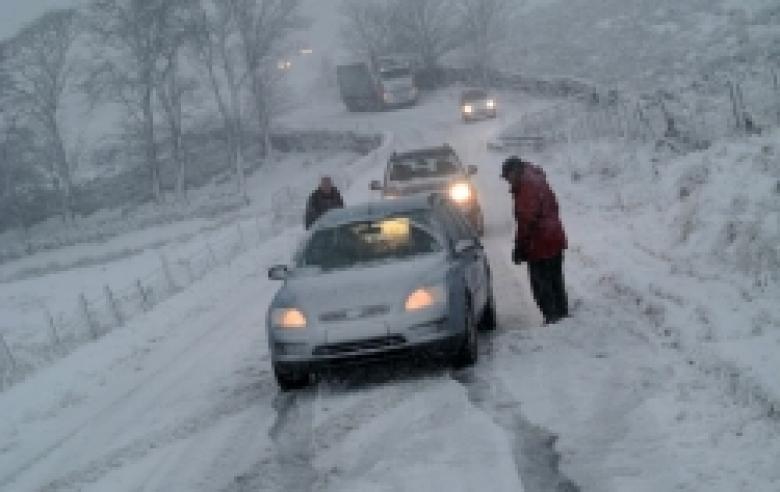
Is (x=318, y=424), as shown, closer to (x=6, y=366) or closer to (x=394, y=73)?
(x=6, y=366)

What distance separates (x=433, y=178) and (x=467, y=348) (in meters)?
9.86

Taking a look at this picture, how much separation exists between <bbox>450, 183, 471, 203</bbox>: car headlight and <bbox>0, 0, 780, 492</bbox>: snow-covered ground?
2.56 m

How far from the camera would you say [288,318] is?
8.22 m

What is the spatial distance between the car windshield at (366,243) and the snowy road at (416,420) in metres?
1.11

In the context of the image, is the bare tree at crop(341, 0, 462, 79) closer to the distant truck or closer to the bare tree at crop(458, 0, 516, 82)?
the bare tree at crop(458, 0, 516, 82)

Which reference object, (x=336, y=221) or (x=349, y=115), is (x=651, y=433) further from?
(x=349, y=115)

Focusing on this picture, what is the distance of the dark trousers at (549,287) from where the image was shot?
9609mm

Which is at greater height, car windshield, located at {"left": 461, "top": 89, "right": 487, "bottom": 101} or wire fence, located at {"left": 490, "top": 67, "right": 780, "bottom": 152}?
car windshield, located at {"left": 461, "top": 89, "right": 487, "bottom": 101}

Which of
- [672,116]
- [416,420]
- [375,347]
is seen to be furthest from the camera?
[672,116]

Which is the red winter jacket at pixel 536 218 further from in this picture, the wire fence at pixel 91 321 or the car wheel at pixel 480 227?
the wire fence at pixel 91 321

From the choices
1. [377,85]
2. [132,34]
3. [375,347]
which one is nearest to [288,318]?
[375,347]

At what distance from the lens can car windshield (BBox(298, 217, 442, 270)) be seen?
908 centimetres

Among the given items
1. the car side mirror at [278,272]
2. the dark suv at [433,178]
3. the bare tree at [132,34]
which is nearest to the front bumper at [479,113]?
the bare tree at [132,34]

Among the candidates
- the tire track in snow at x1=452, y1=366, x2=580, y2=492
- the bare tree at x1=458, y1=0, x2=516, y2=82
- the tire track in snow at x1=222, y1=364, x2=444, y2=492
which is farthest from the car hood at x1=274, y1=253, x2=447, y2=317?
the bare tree at x1=458, y1=0, x2=516, y2=82
